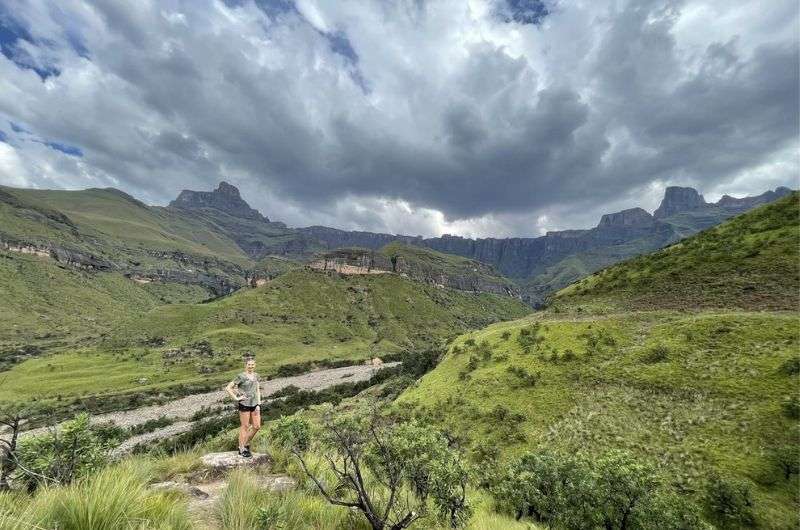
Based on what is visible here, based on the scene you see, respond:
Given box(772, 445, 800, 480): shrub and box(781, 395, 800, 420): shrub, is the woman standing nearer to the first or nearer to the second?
box(772, 445, 800, 480): shrub

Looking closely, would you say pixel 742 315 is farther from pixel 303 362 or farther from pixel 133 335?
pixel 133 335

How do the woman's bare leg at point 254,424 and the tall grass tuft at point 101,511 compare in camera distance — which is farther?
the woman's bare leg at point 254,424

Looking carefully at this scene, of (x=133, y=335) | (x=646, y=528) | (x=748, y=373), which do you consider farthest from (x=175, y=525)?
(x=133, y=335)

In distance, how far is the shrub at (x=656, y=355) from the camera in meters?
25.8

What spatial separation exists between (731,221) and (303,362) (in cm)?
10795

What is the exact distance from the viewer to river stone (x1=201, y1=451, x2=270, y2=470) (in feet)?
29.5

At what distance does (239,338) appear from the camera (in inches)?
5226

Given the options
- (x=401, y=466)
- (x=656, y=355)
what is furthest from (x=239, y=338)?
(x=401, y=466)

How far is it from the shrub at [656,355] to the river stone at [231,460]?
83.9ft

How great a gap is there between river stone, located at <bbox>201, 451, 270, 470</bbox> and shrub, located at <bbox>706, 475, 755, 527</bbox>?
1761 cm

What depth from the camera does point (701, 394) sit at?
21.8m

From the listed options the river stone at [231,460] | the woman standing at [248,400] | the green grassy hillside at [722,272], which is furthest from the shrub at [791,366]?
the woman standing at [248,400]

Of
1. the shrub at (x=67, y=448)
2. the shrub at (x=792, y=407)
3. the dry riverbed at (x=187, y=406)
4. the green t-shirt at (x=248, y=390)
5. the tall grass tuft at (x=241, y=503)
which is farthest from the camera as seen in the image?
the dry riverbed at (x=187, y=406)

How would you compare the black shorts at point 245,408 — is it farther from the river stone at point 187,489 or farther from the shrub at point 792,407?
the shrub at point 792,407
